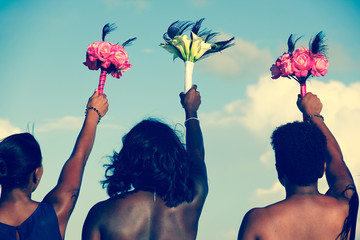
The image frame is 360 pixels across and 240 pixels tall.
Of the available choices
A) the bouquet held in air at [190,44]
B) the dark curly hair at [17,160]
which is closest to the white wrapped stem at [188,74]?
the bouquet held in air at [190,44]

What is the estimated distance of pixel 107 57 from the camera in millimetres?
6727

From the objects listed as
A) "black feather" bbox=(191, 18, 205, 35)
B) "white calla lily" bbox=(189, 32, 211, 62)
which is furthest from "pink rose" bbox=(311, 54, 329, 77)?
"black feather" bbox=(191, 18, 205, 35)

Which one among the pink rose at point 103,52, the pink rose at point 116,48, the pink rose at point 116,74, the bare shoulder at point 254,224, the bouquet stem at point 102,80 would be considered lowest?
the bare shoulder at point 254,224

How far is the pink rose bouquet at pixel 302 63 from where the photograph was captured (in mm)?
6988

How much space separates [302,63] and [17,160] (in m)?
3.91

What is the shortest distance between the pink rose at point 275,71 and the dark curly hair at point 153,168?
2601 mm

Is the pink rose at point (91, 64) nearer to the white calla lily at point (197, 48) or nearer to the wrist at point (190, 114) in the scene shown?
the white calla lily at point (197, 48)

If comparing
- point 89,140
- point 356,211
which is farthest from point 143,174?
point 356,211

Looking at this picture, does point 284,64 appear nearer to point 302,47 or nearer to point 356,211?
point 302,47

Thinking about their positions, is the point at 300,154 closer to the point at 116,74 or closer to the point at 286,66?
the point at 286,66

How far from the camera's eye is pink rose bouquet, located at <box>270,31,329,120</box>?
6.99 meters

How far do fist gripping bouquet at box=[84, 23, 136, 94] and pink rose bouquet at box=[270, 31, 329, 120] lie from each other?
200 centimetres

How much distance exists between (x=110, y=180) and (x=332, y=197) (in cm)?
216

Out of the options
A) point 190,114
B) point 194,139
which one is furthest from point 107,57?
point 194,139
